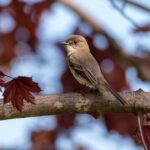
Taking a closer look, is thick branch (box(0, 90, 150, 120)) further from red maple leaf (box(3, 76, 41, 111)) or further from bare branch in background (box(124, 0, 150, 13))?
bare branch in background (box(124, 0, 150, 13))

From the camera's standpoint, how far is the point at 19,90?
374cm

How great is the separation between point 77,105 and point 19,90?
14.4 inches

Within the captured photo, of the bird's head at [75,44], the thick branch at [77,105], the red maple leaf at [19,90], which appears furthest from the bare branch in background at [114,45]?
the red maple leaf at [19,90]

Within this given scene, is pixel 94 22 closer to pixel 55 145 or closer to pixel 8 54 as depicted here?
pixel 8 54

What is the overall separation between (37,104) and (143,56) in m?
2.88

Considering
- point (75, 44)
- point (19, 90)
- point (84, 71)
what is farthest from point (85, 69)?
point (19, 90)

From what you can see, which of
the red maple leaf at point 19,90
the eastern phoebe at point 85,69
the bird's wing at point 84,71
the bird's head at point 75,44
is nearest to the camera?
the red maple leaf at point 19,90

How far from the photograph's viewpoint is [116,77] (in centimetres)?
654

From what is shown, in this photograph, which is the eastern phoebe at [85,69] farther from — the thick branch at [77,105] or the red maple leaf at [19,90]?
the red maple leaf at [19,90]

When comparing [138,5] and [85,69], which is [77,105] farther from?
[138,5]

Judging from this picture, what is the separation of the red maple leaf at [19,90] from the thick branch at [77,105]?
0.27 feet

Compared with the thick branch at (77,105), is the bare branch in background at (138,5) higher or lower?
higher

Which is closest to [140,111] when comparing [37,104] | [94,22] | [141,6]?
[37,104]

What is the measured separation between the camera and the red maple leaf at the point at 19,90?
3.64 m
